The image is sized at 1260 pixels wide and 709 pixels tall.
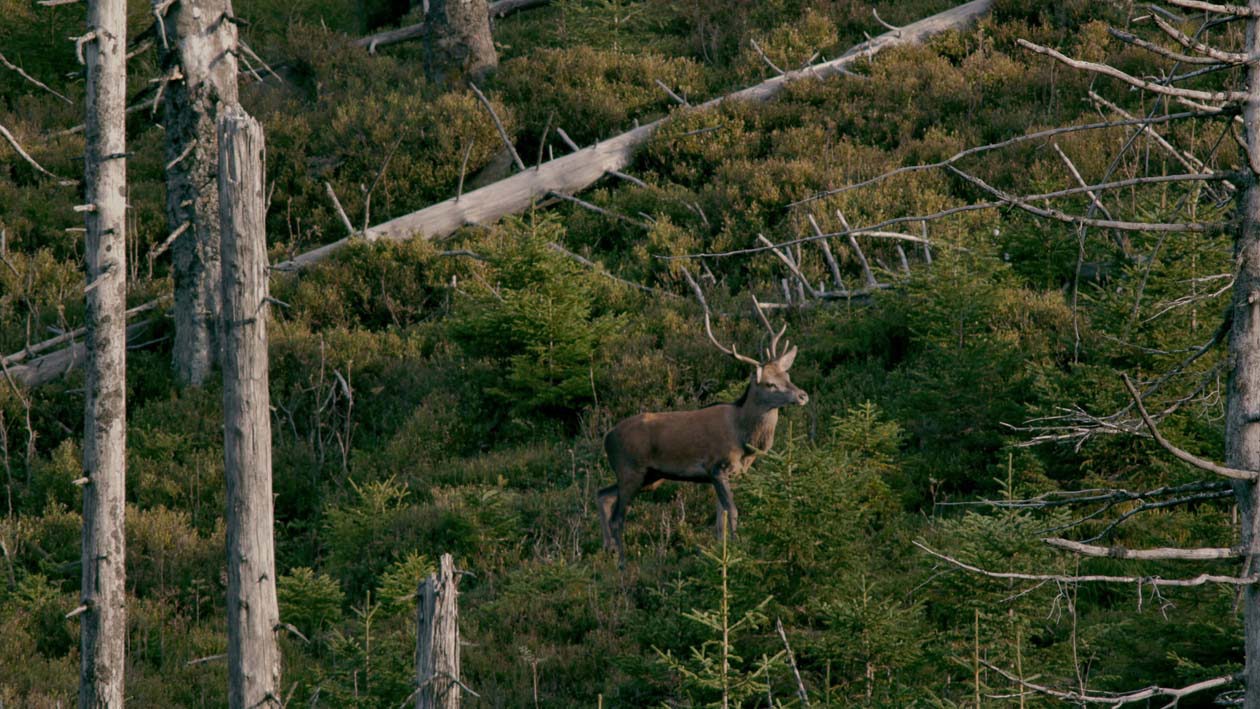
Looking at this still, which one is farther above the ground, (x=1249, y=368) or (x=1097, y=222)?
(x=1097, y=222)

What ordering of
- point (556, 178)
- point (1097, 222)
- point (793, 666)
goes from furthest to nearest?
1. point (556, 178)
2. point (793, 666)
3. point (1097, 222)

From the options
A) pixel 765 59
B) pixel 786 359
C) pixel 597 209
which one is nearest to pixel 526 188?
pixel 597 209

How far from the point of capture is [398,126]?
1864 cm

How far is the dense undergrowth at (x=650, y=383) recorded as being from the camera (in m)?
8.05

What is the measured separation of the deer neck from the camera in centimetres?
1054

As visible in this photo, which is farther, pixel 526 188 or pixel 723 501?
pixel 526 188

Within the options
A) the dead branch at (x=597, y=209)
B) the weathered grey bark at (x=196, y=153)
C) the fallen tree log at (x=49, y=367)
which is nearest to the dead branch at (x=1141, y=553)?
the weathered grey bark at (x=196, y=153)

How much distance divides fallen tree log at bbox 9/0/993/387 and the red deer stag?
638 cm

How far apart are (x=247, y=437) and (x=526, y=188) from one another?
31.5 ft

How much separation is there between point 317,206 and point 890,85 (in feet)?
26.7

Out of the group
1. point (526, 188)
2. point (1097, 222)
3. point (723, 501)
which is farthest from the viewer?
point (526, 188)

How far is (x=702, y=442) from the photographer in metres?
10.5

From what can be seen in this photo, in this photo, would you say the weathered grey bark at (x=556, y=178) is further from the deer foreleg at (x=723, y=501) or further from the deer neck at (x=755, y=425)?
the deer foreleg at (x=723, y=501)

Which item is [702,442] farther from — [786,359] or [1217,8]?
[1217,8]
